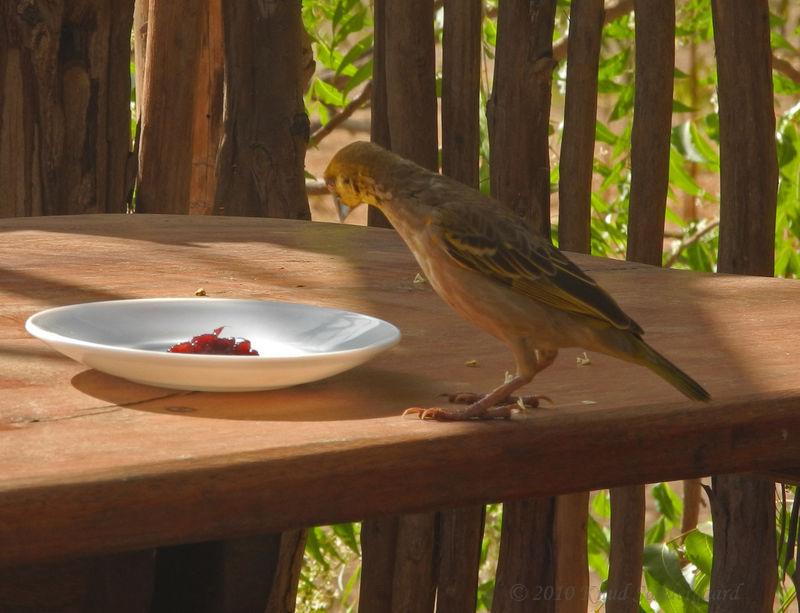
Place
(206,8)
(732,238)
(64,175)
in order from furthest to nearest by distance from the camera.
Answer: (206,8)
(64,175)
(732,238)

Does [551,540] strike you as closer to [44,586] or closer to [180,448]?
[44,586]

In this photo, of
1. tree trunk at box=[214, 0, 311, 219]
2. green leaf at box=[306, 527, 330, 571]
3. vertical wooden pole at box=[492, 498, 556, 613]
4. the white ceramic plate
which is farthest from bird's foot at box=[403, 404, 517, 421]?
green leaf at box=[306, 527, 330, 571]

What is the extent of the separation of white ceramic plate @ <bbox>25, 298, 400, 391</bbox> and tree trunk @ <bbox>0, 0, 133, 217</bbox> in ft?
5.97

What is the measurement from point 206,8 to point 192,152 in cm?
43

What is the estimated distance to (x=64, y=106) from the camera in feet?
10.5

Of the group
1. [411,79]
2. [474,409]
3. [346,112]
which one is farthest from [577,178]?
[346,112]

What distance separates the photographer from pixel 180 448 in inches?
41.5

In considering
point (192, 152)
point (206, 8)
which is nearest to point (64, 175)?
point (192, 152)

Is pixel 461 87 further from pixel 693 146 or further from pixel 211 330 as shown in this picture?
pixel 211 330

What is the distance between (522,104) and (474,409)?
66.8 inches

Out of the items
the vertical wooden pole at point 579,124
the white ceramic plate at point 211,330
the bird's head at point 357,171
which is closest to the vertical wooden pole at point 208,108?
the vertical wooden pole at point 579,124

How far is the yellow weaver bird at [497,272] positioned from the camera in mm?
1317

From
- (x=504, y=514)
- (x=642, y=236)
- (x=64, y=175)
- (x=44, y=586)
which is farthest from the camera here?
(x=64, y=175)

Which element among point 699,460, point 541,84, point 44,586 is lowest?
point 44,586
